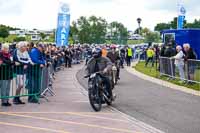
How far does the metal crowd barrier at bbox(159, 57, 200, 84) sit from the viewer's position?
2105 cm

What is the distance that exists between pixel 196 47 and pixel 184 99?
782 inches

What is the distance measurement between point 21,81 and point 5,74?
2.68 ft

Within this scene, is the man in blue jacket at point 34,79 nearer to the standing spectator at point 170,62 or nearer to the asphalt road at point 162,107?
the asphalt road at point 162,107

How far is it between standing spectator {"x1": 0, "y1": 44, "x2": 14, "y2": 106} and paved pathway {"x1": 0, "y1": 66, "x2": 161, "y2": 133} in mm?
404

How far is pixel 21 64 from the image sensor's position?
1465 cm

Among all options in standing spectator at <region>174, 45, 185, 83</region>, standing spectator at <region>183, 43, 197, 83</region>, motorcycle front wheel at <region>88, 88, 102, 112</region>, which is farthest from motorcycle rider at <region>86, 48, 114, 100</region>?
standing spectator at <region>174, 45, 185, 83</region>

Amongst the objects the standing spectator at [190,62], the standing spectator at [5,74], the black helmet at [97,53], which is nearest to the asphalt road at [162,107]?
the black helmet at [97,53]

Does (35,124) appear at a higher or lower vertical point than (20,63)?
lower

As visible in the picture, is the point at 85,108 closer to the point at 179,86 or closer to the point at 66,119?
the point at 66,119

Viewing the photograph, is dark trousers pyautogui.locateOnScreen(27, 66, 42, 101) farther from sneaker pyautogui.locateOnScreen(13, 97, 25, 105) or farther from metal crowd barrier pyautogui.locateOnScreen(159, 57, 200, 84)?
metal crowd barrier pyautogui.locateOnScreen(159, 57, 200, 84)

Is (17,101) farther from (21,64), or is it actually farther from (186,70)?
(186,70)

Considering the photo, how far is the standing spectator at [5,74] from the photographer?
46.1 ft

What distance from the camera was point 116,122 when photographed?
1171cm

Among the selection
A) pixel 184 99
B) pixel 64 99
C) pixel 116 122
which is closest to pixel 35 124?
pixel 116 122
